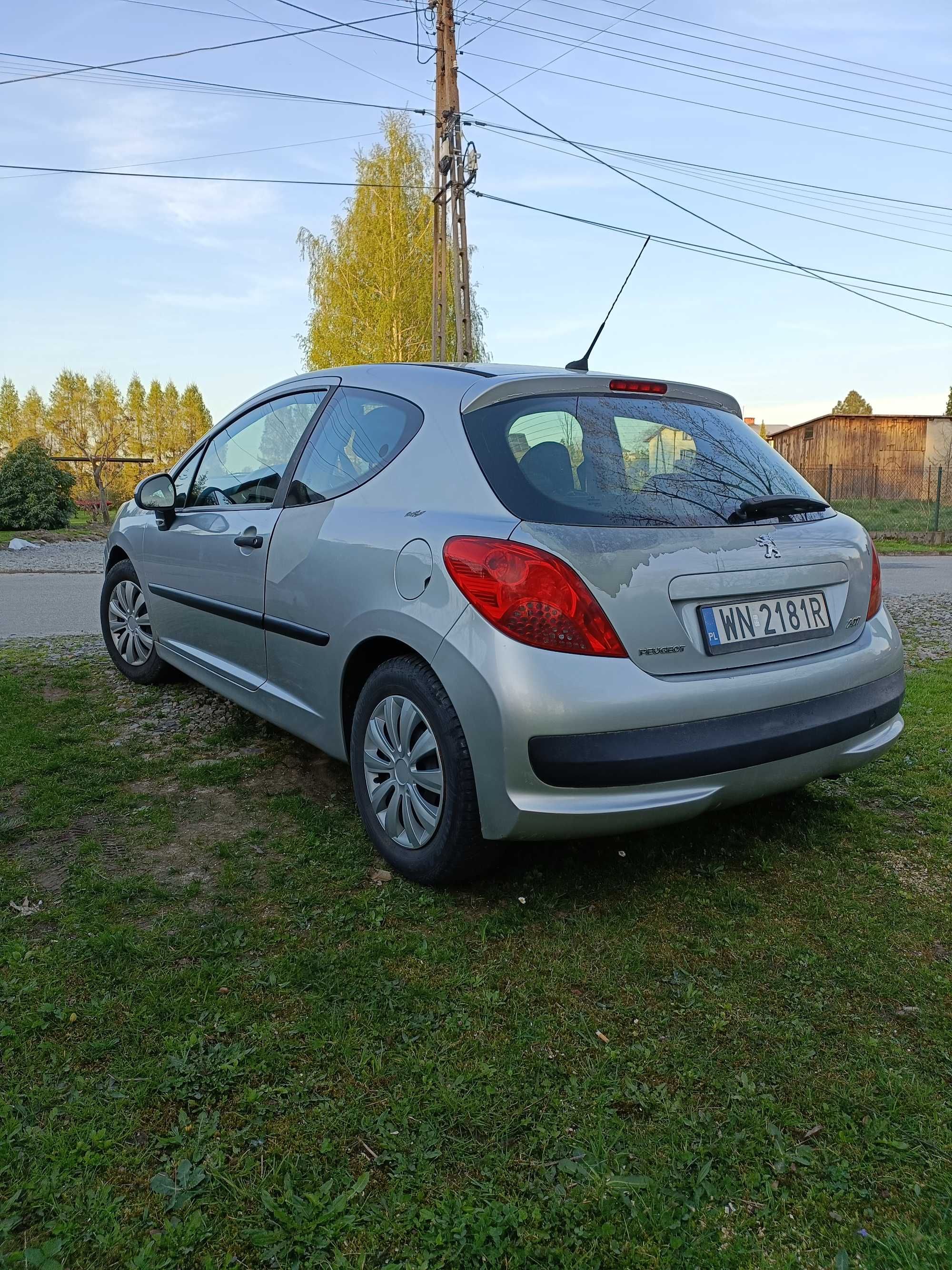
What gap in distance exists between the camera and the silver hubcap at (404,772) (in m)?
2.79

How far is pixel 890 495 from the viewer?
116 feet

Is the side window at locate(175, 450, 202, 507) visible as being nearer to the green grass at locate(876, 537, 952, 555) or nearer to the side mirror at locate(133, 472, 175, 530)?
the side mirror at locate(133, 472, 175, 530)

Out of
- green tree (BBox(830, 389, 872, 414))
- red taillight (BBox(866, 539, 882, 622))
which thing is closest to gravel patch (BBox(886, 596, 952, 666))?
red taillight (BBox(866, 539, 882, 622))

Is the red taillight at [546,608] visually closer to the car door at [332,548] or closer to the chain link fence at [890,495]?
the car door at [332,548]

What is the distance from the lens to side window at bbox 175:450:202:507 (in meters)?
4.60

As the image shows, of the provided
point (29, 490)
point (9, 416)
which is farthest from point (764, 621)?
point (9, 416)

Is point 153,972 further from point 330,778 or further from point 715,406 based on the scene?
point 715,406

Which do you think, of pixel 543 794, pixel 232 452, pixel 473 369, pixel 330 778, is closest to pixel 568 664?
pixel 543 794

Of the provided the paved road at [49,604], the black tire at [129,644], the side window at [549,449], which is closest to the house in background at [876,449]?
the paved road at [49,604]

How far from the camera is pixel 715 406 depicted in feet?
10.8

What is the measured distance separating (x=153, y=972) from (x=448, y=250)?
966 inches

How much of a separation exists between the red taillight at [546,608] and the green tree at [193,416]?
67226 millimetres

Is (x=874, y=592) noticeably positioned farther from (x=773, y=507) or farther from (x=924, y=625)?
(x=924, y=625)

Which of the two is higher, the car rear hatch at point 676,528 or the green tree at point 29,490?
the green tree at point 29,490
